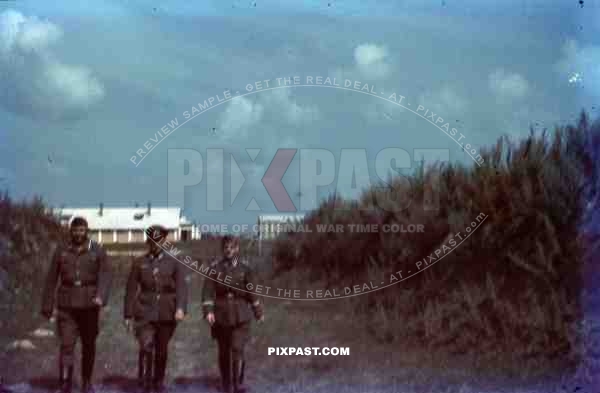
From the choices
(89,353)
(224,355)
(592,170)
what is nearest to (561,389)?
(592,170)

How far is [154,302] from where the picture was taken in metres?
6.61

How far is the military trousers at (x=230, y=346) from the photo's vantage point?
263 inches

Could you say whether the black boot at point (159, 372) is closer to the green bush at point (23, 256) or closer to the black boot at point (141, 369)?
the black boot at point (141, 369)

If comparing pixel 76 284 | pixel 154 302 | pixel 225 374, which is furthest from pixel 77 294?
pixel 225 374

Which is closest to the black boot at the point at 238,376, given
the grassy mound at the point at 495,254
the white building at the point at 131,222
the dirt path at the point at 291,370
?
the dirt path at the point at 291,370

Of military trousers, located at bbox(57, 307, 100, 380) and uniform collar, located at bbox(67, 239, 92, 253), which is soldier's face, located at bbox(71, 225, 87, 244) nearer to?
uniform collar, located at bbox(67, 239, 92, 253)

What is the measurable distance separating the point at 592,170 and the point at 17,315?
23.0 ft

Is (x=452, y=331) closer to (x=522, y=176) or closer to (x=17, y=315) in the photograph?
(x=522, y=176)

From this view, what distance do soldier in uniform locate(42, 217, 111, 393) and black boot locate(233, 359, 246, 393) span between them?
1.49 meters

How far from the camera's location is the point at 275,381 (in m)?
7.20

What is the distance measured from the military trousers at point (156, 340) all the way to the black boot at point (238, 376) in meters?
0.73

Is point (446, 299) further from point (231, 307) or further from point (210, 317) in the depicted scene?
point (210, 317)

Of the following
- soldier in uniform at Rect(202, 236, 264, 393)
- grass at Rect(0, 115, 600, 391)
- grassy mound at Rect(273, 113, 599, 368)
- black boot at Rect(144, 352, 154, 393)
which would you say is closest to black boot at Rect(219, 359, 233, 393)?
soldier in uniform at Rect(202, 236, 264, 393)

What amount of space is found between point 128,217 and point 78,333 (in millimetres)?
1422
